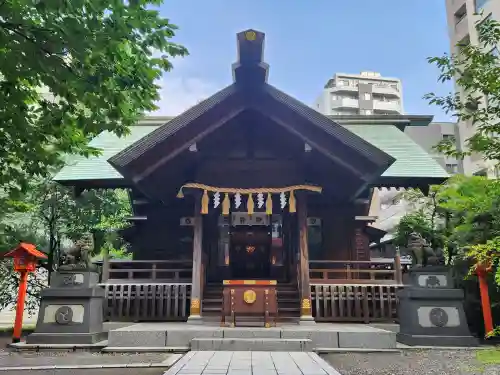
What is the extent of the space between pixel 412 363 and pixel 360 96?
60.3 m

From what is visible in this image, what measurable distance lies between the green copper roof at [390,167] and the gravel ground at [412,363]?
5127 millimetres

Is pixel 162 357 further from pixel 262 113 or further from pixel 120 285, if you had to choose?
pixel 262 113

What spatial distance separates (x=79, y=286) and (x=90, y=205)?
6165 mm

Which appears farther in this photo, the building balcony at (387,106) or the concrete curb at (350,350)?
the building balcony at (387,106)

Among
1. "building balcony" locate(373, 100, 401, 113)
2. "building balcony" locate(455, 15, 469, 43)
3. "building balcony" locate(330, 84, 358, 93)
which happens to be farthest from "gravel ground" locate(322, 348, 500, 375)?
"building balcony" locate(373, 100, 401, 113)

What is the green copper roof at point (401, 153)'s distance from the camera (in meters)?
11.6

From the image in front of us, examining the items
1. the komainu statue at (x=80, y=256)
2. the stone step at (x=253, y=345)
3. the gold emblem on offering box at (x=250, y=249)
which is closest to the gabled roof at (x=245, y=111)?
the komainu statue at (x=80, y=256)

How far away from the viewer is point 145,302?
35.9 feet

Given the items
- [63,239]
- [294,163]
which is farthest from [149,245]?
[294,163]

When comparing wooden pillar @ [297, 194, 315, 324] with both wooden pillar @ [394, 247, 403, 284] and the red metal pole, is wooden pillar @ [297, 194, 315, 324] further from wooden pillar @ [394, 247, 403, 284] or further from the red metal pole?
the red metal pole

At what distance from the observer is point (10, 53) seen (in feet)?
14.6

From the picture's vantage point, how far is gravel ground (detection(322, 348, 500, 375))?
6.12m

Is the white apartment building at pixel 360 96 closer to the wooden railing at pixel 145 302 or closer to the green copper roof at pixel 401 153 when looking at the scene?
the green copper roof at pixel 401 153

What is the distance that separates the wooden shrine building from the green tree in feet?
12.0
